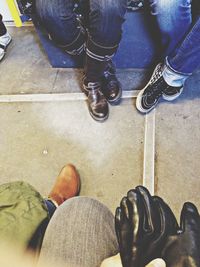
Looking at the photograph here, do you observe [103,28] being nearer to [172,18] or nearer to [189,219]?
[172,18]

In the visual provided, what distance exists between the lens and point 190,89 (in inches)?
47.1

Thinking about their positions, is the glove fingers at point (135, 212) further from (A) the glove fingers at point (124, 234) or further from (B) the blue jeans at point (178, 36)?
(B) the blue jeans at point (178, 36)

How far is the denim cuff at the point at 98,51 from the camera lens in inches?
38.4

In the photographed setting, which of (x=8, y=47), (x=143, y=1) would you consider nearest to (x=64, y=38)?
(x=143, y=1)

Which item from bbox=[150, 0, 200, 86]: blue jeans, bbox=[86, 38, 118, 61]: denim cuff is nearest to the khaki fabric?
bbox=[86, 38, 118, 61]: denim cuff

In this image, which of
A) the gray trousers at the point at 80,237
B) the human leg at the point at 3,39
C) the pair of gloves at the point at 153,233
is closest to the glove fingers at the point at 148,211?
the pair of gloves at the point at 153,233

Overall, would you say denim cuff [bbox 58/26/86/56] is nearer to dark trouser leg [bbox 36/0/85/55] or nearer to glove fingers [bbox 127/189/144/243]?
dark trouser leg [bbox 36/0/85/55]

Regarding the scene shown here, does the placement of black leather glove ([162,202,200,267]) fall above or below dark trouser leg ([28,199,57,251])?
above

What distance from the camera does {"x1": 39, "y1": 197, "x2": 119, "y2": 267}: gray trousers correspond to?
521 millimetres

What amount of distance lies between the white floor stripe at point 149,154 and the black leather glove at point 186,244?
493 millimetres

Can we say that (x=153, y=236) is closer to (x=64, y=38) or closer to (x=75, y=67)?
(x=64, y=38)

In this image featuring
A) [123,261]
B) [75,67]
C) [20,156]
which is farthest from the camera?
[75,67]

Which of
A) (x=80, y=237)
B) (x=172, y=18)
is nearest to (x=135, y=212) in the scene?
(x=80, y=237)

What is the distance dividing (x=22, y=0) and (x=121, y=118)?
606 mm
